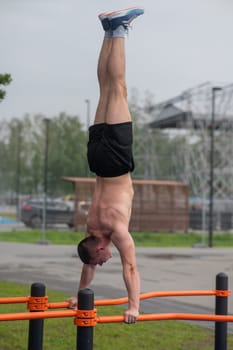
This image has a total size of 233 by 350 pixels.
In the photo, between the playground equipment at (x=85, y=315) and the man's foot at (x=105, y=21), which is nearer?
the playground equipment at (x=85, y=315)

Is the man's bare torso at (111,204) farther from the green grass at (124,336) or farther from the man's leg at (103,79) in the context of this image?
the green grass at (124,336)

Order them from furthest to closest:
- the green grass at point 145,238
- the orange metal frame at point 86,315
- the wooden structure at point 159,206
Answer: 1. the wooden structure at point 159,206
2. the green grass at point 145,238
3. the orange metal frame at point 86,315

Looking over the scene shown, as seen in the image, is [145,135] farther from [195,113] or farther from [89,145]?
[89,145]

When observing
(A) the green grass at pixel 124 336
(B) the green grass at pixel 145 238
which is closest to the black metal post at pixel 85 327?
(A) the green grass at pixel 124 336

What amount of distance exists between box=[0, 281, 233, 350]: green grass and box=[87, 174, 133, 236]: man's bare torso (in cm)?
315

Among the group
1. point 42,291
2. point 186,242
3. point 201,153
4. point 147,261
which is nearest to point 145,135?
point 201,153

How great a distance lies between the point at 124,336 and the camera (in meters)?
7.88

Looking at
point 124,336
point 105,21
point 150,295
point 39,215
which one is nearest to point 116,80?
point 105,21

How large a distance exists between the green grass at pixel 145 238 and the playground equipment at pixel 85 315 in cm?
1655

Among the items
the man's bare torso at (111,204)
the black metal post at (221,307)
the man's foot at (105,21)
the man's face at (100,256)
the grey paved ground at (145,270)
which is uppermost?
the man's foot at (105,21)

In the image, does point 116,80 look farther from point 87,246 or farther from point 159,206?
point 159,206

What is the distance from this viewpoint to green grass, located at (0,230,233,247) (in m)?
23.2

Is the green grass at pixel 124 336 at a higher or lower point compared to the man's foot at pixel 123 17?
lower

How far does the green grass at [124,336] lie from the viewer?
7379 mm
